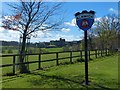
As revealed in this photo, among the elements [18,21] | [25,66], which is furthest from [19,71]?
[18,21]

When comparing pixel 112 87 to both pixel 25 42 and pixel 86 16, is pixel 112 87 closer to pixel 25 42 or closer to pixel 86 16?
pixel 86 16

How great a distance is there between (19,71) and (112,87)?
568cm

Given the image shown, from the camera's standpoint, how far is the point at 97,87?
789 cm

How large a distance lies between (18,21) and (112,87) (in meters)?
7.01

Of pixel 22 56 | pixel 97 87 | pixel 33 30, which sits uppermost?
pixel 33 30

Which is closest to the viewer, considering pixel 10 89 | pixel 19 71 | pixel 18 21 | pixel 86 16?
pixel 10 89

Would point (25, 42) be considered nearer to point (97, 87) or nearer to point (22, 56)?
point (22, 56)

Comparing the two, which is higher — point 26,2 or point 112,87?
point 26,2

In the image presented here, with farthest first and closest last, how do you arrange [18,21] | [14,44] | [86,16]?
[14,44]
[18,21]
[86,16]

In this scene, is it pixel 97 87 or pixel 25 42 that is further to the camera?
pixel 25 42

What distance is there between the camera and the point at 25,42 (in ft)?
42.6

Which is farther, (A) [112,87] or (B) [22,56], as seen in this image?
(B) [22,56]

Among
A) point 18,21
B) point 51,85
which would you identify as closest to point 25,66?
point 18,21

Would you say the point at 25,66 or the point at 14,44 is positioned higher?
the point at 14,44
